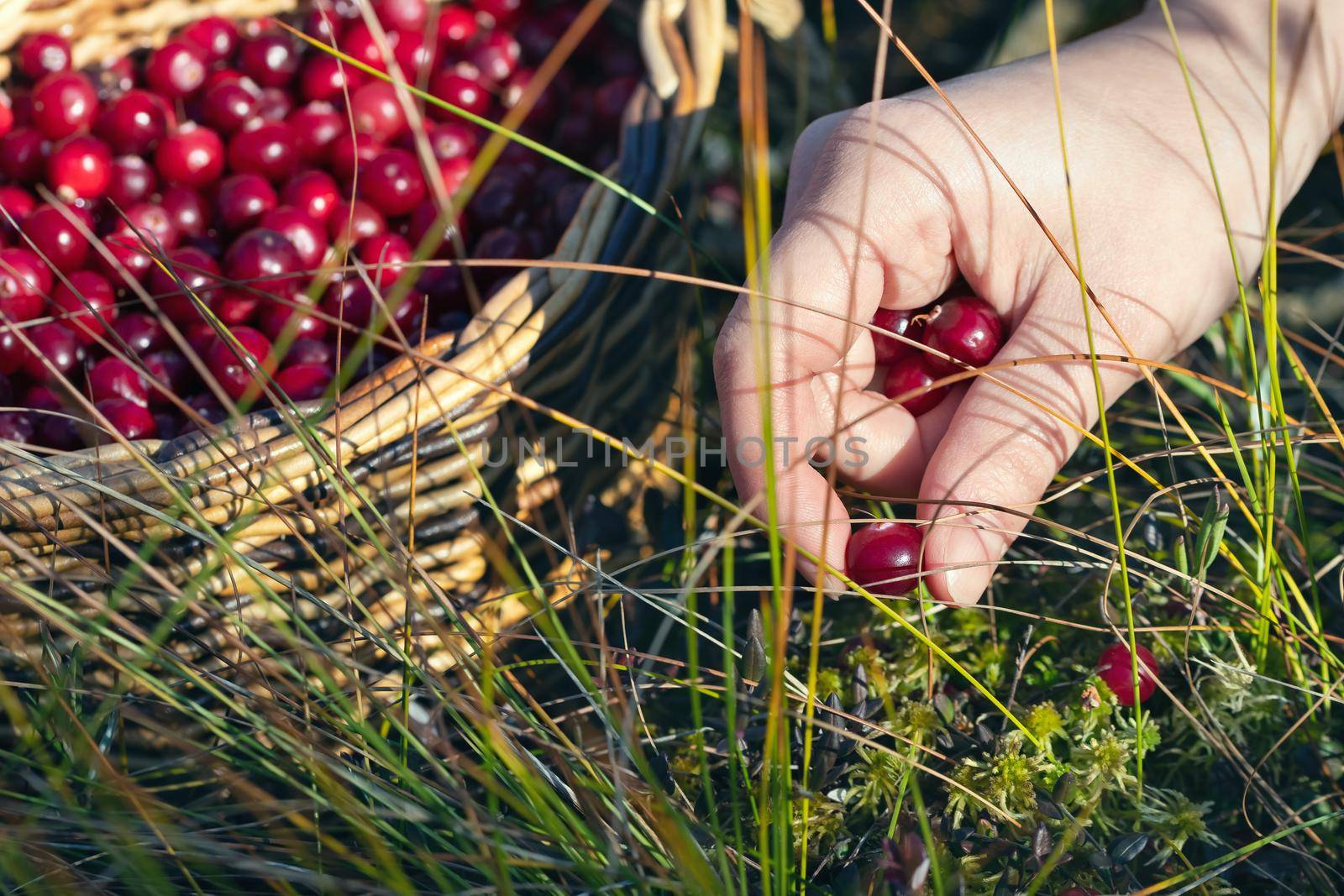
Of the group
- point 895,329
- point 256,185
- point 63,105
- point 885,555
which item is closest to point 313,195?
point 256,185

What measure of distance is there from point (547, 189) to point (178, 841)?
3.55 feet

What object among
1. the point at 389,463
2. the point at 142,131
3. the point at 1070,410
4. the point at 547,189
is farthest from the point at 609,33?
the point at 1070,410

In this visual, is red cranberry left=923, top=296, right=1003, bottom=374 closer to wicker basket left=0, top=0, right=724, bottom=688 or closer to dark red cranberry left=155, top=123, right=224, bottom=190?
wicker basket left=0, top=0, right=724, bottom=688

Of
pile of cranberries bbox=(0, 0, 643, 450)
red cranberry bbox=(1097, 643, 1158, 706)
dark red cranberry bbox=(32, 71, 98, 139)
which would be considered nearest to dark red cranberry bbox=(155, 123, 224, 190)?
pile of cranberries bbox=(0, 0, 643, 450)

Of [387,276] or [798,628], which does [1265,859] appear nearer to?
[798,628]

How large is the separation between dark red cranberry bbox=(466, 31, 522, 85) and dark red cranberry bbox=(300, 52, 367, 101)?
0.62 feet

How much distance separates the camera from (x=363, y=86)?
61.7 inches

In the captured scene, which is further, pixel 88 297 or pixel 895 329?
pixel 88 297

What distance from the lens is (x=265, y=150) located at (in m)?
1.54

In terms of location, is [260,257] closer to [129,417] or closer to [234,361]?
[234,361]

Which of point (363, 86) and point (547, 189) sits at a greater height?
point (363, 86)

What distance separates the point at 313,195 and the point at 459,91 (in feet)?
0.95

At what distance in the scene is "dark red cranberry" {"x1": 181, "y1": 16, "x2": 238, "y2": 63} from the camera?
1.60 metres

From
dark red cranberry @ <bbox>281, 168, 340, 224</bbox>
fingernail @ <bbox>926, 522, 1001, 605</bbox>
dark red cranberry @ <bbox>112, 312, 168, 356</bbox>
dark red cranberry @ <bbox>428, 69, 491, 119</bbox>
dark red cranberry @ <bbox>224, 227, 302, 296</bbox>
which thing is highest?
dark red cranberry @ <bbox>428, 69, 491, 119</bbox>
